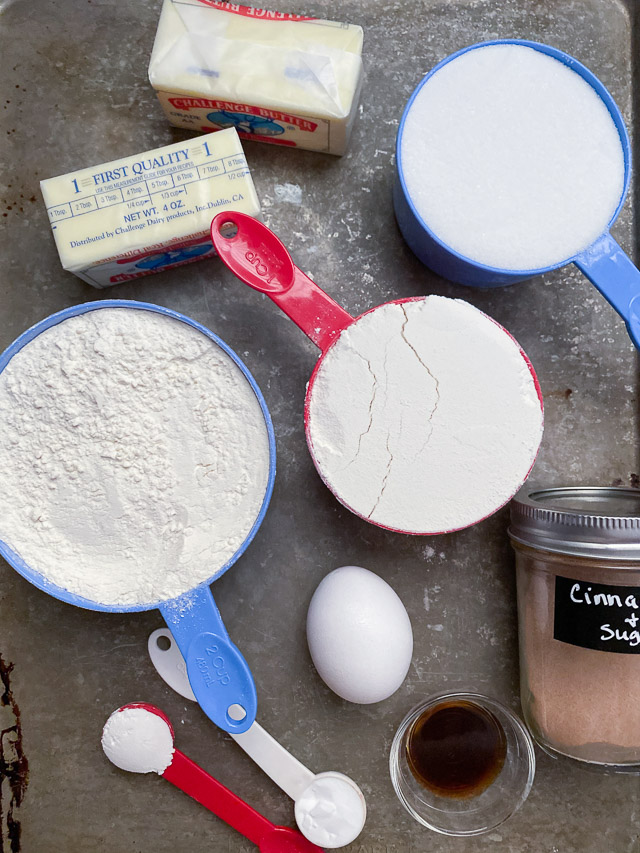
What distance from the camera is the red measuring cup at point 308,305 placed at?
676mm

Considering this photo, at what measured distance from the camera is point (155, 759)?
2.55ft

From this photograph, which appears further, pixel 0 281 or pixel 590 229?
pixel 0 281

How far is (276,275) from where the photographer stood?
712 millimetres

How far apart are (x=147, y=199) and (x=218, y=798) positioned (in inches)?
31.5

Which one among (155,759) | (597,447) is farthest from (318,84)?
(155,759)

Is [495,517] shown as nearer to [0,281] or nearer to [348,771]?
[348,771]

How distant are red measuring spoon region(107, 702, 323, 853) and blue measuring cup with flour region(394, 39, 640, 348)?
764 millimetres

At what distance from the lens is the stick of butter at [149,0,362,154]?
70 cm

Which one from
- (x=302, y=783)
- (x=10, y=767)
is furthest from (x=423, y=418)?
(x=10, y=767)

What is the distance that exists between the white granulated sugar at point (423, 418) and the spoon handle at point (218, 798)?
1.47 feet

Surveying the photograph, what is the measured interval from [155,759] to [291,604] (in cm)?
27

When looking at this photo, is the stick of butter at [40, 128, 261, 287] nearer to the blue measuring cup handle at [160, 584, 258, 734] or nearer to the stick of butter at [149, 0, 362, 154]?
the stick of butter at [149, 0, 362, 154]

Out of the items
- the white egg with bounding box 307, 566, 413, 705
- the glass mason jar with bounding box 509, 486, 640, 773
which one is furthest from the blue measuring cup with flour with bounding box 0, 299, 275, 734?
the glass mason jar with bounding box 509, 486, 640, 773

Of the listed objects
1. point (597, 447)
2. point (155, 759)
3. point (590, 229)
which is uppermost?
point (590, 229)
